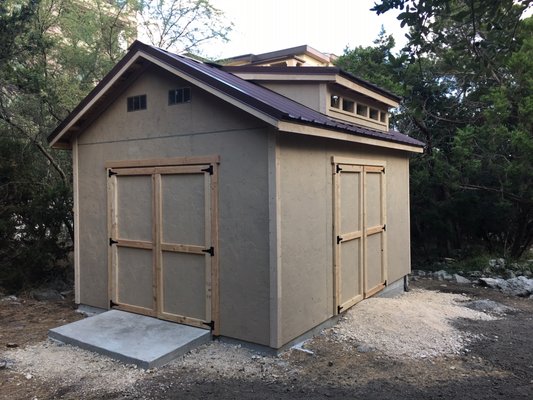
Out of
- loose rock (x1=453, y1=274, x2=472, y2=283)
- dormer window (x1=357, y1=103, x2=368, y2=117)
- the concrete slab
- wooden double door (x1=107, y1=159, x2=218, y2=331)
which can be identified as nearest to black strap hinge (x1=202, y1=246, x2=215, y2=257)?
wooden double door (x1=107, y1=159, x2=218, y2=331)

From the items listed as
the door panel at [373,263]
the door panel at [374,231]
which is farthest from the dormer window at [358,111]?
the door panel at [373,263]

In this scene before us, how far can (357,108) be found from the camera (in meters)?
7.82

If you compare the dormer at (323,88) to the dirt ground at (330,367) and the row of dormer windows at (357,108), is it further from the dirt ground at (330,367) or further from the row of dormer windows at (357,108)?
the dirt ground at (330,367)

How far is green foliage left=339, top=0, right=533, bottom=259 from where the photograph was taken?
970 centimetres

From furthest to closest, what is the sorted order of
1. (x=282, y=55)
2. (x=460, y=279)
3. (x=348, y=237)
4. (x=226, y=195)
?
(x=282, y=55) < (x=460, y=279) < (x=348, y=237) < (x=226, y=195)

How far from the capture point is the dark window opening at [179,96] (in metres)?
5.79

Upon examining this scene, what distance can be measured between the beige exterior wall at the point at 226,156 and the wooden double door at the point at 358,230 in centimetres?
138

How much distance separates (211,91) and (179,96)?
31.2 inches

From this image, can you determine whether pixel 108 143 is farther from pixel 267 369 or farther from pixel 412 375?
pixel 412 375

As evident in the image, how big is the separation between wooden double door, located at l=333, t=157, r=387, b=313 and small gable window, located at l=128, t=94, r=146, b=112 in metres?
2.74

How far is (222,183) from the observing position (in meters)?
5.51

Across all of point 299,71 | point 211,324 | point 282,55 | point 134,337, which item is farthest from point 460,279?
point 134,337

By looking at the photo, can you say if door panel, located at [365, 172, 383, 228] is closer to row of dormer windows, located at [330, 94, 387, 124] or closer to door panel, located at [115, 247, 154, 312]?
row of dormer windows, located at [330, 94, 387, 124]

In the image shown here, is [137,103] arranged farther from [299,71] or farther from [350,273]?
[350,273]
